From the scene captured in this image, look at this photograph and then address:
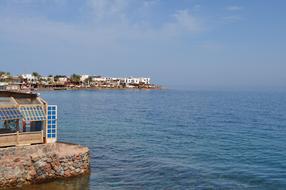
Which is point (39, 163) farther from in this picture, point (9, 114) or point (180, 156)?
point (180, 156)

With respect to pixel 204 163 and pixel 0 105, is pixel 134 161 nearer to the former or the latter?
pixel 204 163

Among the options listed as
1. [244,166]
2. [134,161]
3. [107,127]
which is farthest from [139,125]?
[244,166]

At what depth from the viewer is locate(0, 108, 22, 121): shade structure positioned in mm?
20109

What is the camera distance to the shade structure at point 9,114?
66.0 feet

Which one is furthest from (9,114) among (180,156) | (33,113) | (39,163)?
(180,156)

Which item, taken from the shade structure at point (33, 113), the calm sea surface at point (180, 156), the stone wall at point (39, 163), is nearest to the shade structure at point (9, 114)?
the shade structure at point (33, 113)

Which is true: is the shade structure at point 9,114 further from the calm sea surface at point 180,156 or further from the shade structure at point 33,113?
the calm sea surface at point 180,156

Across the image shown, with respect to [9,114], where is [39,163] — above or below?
below

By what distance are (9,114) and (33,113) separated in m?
1.61

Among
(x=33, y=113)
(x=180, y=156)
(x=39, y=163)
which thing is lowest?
(x=180, y=156)

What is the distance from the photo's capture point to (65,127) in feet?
147

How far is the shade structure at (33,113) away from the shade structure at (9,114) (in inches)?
12.5

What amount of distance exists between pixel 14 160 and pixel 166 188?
32.1 feet

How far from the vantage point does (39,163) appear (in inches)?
791
